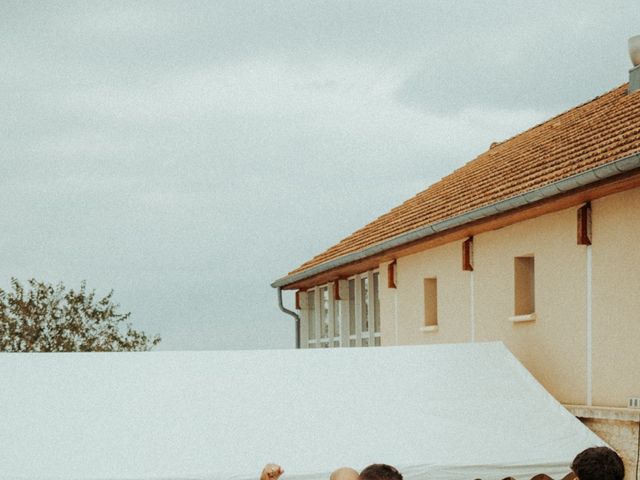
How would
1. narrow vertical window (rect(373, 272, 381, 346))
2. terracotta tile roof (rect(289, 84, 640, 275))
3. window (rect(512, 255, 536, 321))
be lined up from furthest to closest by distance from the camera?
1. narrow vertical window (rect(373, 272, 381, 346))
2. window (rect(512, 255, 536, 321))
3. terracotta tile roof (rect(289, 84, 640, 275))

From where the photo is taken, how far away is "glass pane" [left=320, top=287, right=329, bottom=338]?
83.7 feet

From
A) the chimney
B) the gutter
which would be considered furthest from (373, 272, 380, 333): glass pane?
the chimney

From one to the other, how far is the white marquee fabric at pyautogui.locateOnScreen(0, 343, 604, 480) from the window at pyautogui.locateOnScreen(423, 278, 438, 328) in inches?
199

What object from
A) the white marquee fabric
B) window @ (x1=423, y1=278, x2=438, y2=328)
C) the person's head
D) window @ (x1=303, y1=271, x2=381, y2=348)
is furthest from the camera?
window @ (x1=303, y1=271, x2=381, y2=348)

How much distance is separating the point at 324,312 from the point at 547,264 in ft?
40.8

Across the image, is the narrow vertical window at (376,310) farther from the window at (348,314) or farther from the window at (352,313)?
the window at (352,313)

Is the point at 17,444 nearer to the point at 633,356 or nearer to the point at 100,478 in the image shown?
→ the point at 100,478

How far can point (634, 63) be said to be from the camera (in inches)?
661

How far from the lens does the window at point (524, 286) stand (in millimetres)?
14555

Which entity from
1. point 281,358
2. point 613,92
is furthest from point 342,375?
point 613,92

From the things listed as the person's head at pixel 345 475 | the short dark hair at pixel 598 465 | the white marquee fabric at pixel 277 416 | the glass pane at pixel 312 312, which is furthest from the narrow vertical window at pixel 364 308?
the short dark hair at pixel 598 465

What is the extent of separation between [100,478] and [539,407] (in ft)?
16.0

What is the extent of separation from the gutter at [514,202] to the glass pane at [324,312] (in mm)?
4386

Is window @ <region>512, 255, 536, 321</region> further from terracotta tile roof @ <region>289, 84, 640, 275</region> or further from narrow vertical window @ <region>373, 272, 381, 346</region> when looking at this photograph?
narrow vertical window @ <region>373, 272, 381, 346</region>
